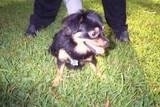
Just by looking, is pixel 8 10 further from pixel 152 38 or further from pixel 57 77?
pixel 57 77

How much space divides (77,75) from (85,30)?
433mm

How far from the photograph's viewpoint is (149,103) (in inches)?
105

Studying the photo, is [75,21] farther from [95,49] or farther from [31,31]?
[31,31]

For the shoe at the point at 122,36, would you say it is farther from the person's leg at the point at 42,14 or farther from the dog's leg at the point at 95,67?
the dog's leg at the point at 95,67

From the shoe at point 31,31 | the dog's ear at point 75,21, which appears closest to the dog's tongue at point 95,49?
the dog's ear at point 75,21

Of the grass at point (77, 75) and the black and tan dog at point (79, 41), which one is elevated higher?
the black and tan dog at point (79, 41)

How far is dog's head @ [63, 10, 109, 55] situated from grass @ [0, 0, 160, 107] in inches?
10.8

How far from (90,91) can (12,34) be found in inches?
47.9

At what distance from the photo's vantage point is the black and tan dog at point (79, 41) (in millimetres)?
2652

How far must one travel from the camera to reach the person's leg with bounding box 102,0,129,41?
349 cm

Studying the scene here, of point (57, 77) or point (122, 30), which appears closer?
point (57, 77)

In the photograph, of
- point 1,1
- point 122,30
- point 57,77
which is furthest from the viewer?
point 1,1

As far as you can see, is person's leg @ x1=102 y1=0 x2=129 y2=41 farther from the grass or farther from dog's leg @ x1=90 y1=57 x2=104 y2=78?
dog's leg @ x1=90 y1=57 x2=104 y2=78

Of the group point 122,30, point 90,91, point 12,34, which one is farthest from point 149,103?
point 12,34
